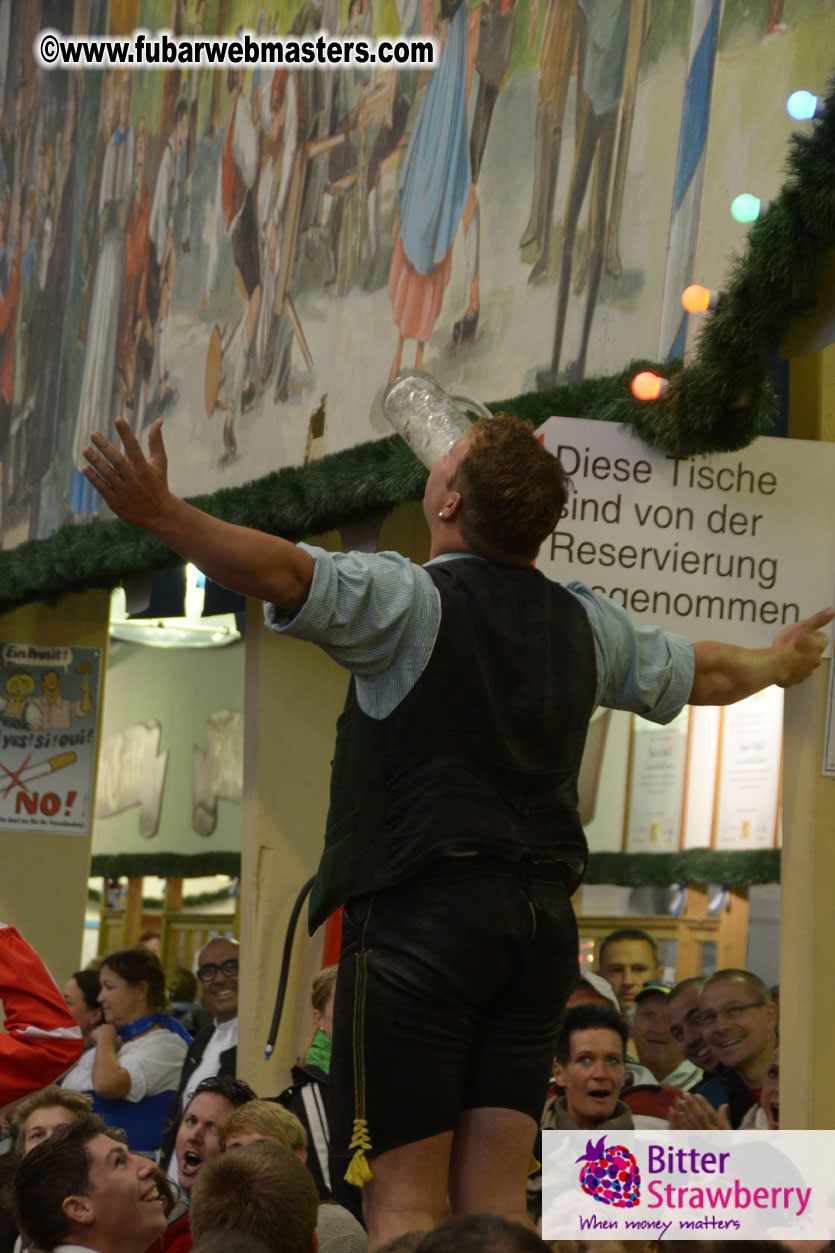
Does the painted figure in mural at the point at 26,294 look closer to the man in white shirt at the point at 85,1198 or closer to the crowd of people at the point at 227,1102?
the crowd of people at the point at 227,1102

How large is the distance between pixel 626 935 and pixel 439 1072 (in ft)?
21.2

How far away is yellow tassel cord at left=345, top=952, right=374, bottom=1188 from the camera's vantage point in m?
2.73

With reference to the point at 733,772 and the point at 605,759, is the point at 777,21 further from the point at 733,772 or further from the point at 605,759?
the point at 605,759

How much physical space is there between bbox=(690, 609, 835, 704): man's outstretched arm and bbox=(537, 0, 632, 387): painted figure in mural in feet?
10.4

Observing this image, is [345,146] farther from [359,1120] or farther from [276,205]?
[359,1120]

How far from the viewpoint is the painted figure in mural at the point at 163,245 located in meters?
10.5

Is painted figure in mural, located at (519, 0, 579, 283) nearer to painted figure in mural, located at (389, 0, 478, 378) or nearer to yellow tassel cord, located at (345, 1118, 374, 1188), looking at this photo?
painted figure in mural, located at (389, 0, 478, 378)

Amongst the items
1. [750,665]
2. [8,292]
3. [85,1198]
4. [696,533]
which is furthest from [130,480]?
[8,292]

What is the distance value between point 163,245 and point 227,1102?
664cm

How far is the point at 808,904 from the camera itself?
16.8ft

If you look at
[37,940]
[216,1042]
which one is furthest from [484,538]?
[37,940]

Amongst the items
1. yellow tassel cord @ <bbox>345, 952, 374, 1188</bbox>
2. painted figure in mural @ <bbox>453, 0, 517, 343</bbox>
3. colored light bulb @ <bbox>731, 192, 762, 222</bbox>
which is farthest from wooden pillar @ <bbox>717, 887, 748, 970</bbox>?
yellow tassel cord @ <bbox>345, 952, 374, 1188</bbox>

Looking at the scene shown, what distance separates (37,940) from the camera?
1074 centimetres

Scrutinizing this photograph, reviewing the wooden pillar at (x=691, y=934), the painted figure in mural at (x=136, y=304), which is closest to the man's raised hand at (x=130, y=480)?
the painted figure in mural at (x=136, y=304)
